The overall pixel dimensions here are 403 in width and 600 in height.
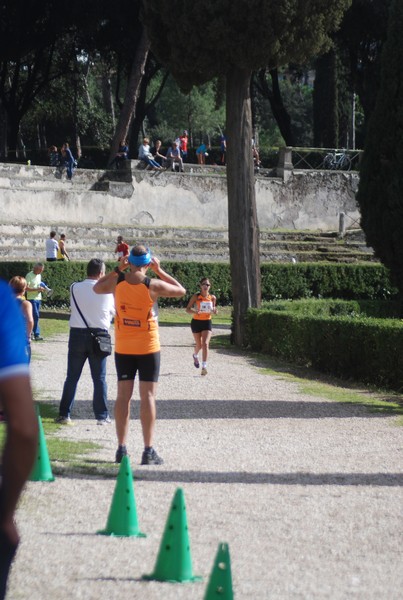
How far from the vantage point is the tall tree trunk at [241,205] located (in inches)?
974

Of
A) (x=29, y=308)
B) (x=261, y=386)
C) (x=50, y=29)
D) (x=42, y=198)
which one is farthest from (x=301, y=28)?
(x=50, y=29)

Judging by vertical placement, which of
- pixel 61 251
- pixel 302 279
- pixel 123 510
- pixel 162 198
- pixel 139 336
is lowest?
pixel 302 279

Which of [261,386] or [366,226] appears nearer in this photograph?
[261,386]

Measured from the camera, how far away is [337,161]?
47.3m

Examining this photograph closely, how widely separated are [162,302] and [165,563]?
91.8ft

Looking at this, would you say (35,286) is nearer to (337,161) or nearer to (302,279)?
(302,279)

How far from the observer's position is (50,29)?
48406 mm

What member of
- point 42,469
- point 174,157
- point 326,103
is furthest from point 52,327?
point 326,103

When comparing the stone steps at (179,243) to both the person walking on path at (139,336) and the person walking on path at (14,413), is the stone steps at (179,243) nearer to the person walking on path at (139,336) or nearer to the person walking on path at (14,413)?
the person walking on path at (139,336)

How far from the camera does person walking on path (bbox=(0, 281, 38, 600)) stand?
3373 mm

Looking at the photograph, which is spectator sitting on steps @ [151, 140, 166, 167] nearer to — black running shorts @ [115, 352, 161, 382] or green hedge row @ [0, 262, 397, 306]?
green hedge row @ [0, 262, 397, 306]

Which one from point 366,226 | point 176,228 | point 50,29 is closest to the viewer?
point 366,226

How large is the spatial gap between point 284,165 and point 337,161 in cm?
307

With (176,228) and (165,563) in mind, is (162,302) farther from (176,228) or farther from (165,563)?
(165,563)
